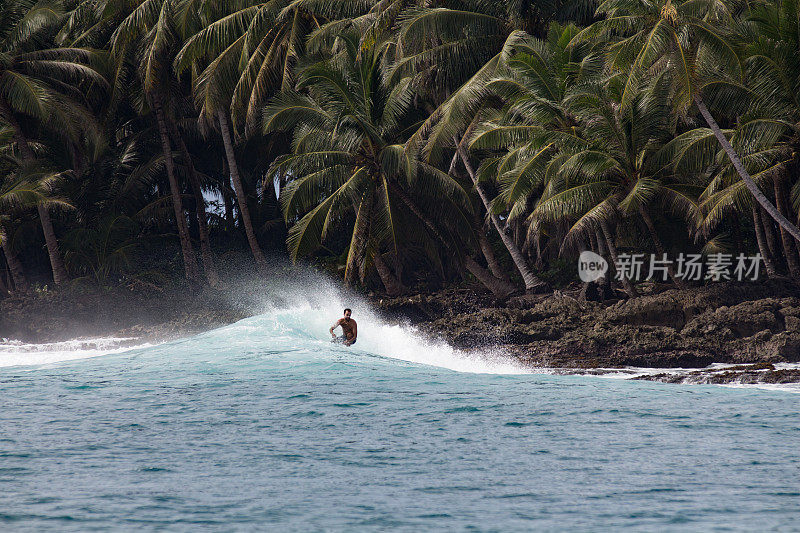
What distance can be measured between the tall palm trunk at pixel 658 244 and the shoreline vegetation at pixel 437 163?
0.15m

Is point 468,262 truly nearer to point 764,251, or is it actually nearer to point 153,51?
point 764,251

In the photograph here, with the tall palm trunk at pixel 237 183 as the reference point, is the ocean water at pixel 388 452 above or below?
below

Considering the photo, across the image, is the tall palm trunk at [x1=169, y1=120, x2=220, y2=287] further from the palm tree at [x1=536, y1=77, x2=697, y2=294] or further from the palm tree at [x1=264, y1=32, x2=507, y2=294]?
the palm tree at [x1=536, y1=77, x2=697, y2=294]

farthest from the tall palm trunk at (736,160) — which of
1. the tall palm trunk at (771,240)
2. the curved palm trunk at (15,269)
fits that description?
the curved palm trunk at (15,269)

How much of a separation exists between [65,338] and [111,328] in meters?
1.47

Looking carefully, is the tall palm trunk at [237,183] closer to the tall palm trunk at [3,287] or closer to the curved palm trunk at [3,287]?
the tall palm trunk at [3,287]

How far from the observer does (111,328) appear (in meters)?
26.2

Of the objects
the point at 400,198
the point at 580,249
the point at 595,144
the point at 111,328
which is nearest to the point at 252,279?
the point at 111,328

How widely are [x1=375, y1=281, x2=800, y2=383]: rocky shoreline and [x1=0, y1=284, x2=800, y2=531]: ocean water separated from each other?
2410mm

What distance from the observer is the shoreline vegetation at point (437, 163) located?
17078 mm

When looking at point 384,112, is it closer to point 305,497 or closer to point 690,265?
point 690,265

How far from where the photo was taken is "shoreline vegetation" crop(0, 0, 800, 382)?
17078mm

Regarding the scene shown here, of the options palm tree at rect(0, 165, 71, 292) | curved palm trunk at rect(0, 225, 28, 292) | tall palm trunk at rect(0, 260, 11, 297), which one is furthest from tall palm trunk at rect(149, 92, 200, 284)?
tall palm trunk at rect(0, 260, 11, 297)

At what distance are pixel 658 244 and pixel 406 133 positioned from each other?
8.39 m
